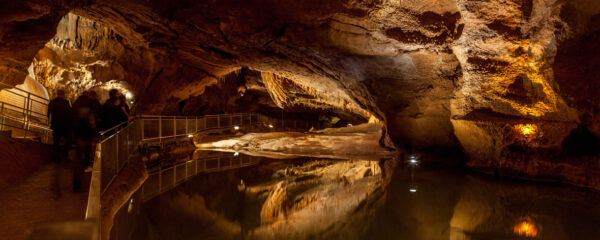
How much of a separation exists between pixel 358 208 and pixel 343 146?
27.9 ft

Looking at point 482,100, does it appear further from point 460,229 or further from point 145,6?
point 145,6

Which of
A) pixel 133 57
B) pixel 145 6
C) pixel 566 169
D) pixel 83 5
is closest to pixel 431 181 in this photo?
pixel 566 169

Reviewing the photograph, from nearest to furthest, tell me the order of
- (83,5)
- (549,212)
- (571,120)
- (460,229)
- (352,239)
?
(352,239)
(460,229)
(549,212)
(571,120)
(83,5)

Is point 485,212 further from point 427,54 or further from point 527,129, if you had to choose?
point 427,54

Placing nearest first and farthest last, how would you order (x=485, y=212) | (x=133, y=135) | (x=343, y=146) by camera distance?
(x=485, y=212) → (x=133, y=135) → (x=343, y=146)

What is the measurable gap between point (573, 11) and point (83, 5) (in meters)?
10.3

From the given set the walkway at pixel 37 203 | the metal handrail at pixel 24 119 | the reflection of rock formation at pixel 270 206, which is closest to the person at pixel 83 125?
the walkway at pixel 37 203

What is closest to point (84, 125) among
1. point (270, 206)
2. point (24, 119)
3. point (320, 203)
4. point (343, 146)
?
point (270, 206)

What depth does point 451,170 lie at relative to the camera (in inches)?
383

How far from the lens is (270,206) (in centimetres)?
619

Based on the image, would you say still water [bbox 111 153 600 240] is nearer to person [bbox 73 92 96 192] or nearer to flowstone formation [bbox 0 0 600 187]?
person [bbox 73 92 96 192]

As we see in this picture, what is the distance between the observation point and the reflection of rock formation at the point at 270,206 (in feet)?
16.1

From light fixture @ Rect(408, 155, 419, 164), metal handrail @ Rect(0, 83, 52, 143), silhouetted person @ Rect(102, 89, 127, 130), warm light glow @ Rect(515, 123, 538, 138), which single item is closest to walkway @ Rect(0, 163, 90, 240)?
silhouetted person @ Rect(102, 89, 127, 130)

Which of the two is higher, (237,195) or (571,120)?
(571,120)
